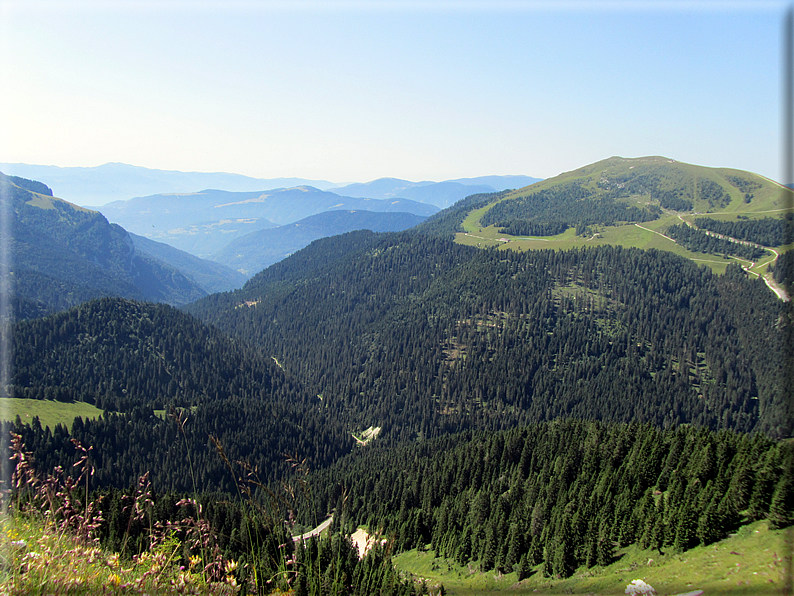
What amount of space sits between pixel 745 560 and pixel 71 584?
4012 centimetres

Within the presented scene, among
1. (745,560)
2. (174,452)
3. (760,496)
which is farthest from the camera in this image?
(174,452)

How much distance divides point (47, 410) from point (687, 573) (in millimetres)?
144407

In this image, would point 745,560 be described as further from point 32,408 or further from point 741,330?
point 741,330

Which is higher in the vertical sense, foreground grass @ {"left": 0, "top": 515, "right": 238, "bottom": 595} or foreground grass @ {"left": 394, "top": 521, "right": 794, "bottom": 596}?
foreground grass @ {"left": 0, "top": 515, "right": 238, "bottom": 595}

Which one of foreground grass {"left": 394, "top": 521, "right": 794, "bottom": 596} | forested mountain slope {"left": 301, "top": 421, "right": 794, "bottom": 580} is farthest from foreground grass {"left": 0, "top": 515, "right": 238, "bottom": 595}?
foreground grass {"left": 394, "top": 521, "right": 794, "bottom": 596}

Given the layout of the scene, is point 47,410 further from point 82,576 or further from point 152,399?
point 82,576

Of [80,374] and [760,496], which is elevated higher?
[760,496]

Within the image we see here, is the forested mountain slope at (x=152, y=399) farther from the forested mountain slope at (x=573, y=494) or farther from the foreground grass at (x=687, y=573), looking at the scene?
the foreground grass at (x=687, y=573)

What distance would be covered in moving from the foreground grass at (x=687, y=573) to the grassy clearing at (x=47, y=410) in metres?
111

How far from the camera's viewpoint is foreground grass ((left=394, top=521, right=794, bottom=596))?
25906mm

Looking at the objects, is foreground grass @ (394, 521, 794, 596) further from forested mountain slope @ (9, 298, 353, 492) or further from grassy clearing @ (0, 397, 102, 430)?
grassy clearing @ (0, 397, 102, 430)

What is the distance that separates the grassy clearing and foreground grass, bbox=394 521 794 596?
363ft

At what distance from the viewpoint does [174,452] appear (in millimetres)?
119188

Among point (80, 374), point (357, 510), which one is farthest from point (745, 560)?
point (80, 374)
